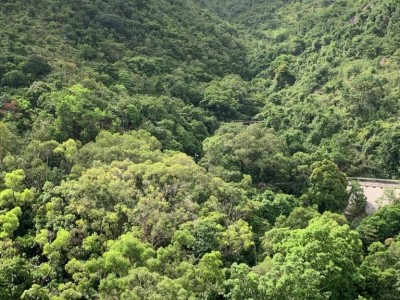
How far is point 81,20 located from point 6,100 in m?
22.4

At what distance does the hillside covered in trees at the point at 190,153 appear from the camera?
2588 centimetres

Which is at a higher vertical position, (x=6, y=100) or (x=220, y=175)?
(x=6, y=100)

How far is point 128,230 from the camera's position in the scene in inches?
1147

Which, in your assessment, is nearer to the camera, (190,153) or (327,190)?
(327,190)

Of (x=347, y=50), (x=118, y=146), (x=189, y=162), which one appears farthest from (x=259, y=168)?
(x=347, y=50)

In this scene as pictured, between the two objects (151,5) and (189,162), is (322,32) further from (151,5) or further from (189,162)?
(189,162)

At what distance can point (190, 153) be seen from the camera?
4659 cm

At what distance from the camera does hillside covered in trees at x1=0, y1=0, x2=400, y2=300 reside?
2588cm

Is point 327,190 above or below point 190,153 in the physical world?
below

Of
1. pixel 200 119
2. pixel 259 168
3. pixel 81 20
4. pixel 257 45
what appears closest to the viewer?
pixel 259 168

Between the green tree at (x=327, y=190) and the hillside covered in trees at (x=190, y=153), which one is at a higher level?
the hillside covered in trees at (x=190, y=153)

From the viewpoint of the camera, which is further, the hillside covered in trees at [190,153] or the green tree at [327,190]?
the green tree at [327,190]

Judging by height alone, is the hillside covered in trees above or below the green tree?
above

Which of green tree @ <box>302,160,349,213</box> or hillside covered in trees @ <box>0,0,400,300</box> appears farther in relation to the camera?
green tree @ <box>302,160,349,213</box>
